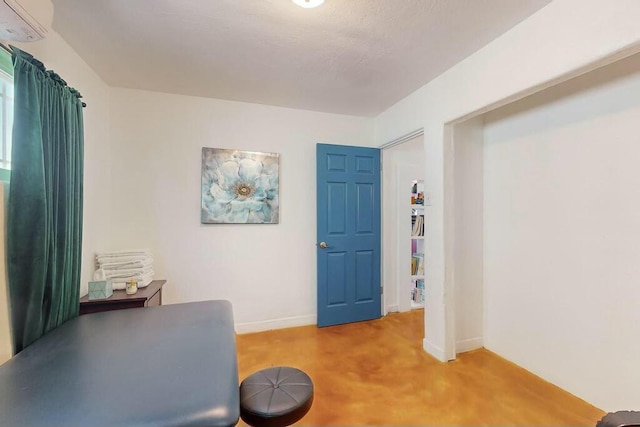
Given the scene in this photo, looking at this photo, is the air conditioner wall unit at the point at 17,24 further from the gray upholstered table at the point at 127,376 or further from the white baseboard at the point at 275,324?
the white baseboard at the point at 275,324

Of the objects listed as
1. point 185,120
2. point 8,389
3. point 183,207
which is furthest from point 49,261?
point 185,120

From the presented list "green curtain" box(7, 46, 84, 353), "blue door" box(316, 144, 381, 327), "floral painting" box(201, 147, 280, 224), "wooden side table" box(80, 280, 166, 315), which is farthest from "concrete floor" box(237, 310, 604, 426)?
"green curtain" box(7, 46, 84, 353)

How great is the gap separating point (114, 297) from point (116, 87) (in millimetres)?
1931

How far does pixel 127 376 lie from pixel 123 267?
1606 mm

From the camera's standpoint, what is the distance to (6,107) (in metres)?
1.49

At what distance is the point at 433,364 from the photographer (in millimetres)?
2385

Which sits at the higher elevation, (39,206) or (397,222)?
(39,206)

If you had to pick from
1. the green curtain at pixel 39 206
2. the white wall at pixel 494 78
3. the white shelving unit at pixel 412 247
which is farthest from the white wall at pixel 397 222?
the green curtain at pixel 39 206

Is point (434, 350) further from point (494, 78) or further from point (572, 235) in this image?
point (494, 78)

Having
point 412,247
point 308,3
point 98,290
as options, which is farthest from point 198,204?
point 412,247

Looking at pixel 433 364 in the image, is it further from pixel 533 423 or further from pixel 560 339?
pixel 560 339

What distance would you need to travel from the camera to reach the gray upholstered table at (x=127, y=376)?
0.78 metres

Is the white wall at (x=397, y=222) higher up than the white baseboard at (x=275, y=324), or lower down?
higher up

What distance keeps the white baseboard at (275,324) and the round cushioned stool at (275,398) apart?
72.3 inches
